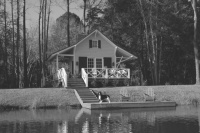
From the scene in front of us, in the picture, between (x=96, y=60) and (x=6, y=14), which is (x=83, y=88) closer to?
(x=96, y=60)

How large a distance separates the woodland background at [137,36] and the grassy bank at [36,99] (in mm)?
8876

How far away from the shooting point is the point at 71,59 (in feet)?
114

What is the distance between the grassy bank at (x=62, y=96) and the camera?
24.1m

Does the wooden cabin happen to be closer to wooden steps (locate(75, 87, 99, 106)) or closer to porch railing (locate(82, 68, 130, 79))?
porch railing (locate(82, 68, 130, 79))

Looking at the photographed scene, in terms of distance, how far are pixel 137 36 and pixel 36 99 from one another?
20.8 meters

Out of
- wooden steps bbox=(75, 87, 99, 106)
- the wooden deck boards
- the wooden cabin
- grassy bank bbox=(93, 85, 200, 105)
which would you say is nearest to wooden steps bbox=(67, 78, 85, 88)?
wooden steps bbox=(75, 87, 99, 106)

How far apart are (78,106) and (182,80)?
25.4m

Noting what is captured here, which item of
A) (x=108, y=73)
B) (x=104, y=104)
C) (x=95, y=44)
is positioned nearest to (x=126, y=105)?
(x=104, y=104)

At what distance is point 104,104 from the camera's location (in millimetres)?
23047

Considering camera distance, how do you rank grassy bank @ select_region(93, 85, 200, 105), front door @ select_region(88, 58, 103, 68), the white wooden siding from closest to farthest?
grassy bank @ select_region(93, 85, 200, 105)
the white wooden siding
front door @ select_region(88, 58, 103, 68)

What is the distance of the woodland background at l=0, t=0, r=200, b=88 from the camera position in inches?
1495

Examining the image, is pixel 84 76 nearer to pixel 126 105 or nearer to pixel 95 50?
pixel 95 50

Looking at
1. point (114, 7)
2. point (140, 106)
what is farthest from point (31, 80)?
point (140, 106)

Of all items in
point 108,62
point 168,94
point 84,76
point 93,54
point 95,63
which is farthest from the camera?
point 108,62
